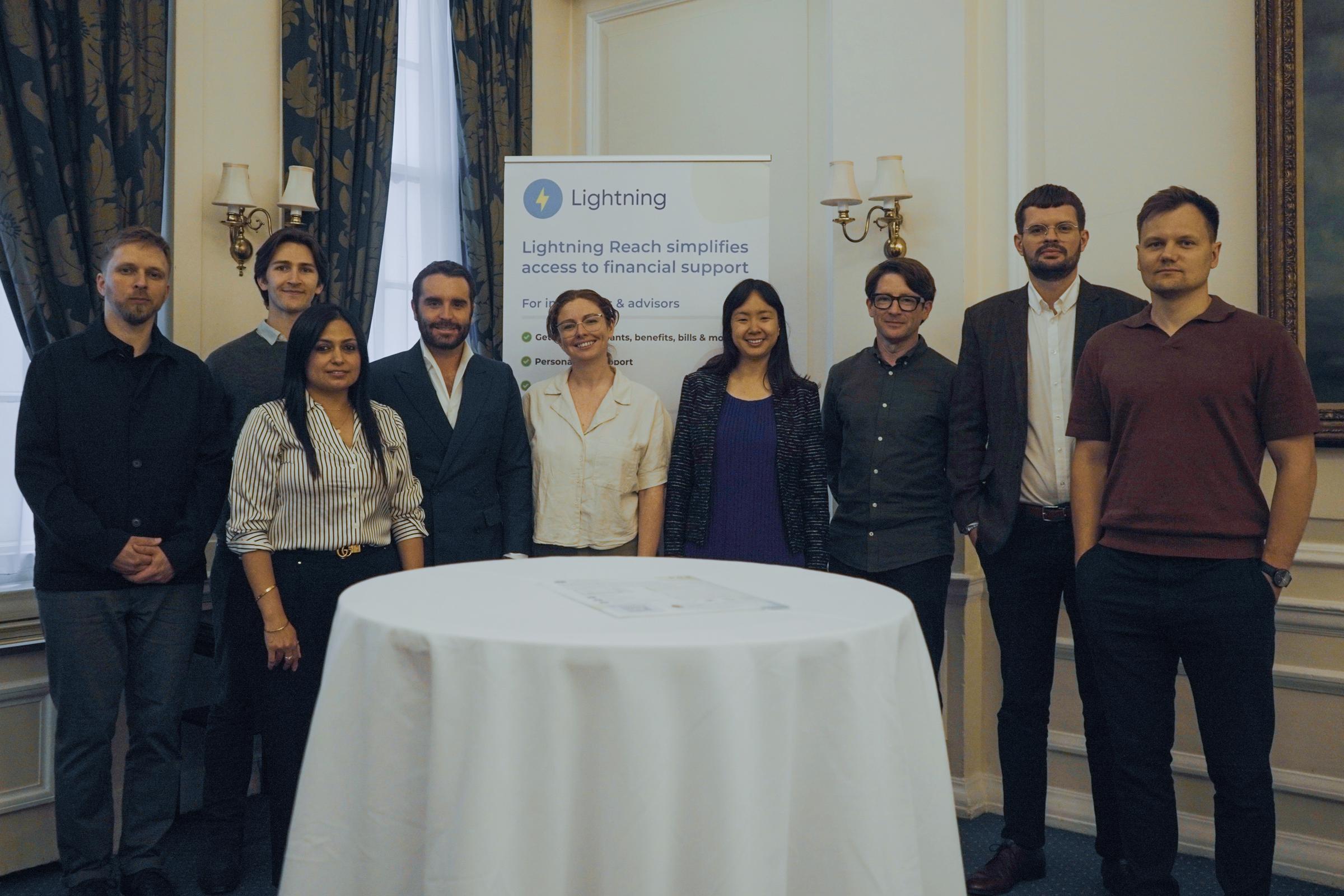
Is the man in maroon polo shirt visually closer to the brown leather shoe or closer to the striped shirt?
the brown leather shoe

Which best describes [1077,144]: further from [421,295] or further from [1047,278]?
[421,295]

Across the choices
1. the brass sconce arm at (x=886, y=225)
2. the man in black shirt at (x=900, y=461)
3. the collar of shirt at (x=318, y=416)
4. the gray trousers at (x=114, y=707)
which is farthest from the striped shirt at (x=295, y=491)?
the brass sconce arm at (x=886, y=225)

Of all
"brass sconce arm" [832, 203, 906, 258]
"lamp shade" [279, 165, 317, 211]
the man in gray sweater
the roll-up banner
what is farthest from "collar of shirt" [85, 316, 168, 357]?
"brass sconce arm" [832, 203, 906, 258]

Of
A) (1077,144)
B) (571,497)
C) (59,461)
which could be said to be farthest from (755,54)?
(59,461)

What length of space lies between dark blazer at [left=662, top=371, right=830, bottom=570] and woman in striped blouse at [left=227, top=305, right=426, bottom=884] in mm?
742

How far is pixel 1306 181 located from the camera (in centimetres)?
287

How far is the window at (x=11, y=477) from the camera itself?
3012 millimetres

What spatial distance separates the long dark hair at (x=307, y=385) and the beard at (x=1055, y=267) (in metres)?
1.68

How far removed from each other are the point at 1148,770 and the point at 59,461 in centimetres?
261

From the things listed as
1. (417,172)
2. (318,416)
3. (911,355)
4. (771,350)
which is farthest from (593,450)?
(417,172)

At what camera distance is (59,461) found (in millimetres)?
2496

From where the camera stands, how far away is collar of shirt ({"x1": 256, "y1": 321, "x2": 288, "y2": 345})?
2.96 meters

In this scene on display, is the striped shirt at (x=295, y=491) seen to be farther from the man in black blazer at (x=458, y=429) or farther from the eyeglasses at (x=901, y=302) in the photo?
the eyeglasses at (x=901, y=302)

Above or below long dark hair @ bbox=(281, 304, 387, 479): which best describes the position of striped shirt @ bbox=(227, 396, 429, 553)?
below
